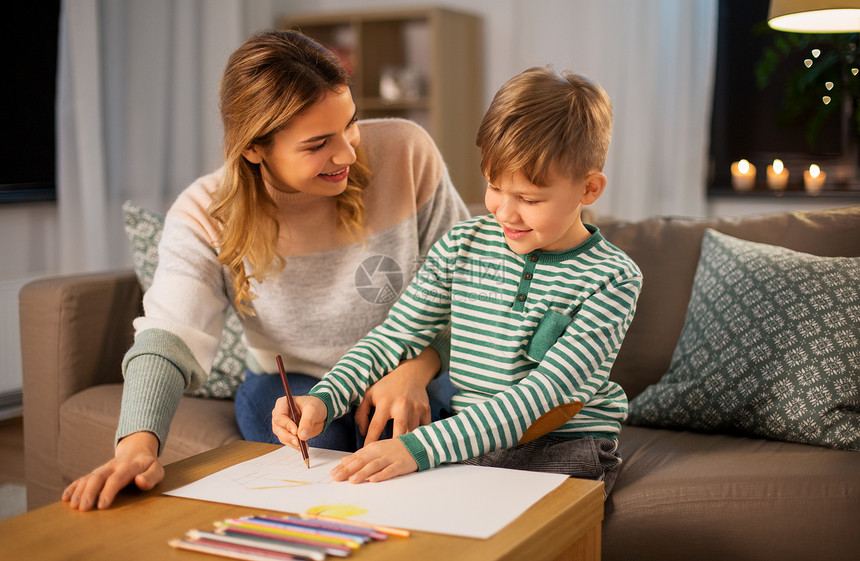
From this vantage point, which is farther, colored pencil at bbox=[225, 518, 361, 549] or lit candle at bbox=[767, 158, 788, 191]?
lit candle at bbox=[767, 158, 788, 191]

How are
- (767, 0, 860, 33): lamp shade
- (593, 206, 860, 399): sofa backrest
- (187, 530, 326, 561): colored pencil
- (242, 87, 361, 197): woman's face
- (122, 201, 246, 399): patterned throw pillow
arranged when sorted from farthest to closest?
1. (122, 201, 246, 399): patterned throw pillow
2. (767, 0, 860, 33): lamp shade
3. (593, 206, 860, 399): sofa backrest
4. (242, 87, 361, 197): woman's face
5. (187, 530, 326, 561): colored pencil

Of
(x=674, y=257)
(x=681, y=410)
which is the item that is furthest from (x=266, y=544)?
(x=674, y=257)

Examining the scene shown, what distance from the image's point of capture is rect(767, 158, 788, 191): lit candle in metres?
3.42

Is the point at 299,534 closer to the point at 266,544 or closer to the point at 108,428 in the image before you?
the point at 266,544

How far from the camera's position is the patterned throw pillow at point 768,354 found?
1521 mm

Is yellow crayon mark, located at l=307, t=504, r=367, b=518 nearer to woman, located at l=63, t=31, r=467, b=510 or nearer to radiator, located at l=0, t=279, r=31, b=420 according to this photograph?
woman, located at l=63, t=31, r=467, b=510

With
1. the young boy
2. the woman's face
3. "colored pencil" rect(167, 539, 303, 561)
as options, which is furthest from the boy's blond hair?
"colored pencil" rect(167, 539, 303, 561)

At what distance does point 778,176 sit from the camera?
3438 millimetres

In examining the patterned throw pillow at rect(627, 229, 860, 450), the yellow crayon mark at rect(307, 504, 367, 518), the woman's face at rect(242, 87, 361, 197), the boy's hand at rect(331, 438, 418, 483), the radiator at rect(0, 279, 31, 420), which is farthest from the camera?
the radiator at rect(0, 279, 31, 420)

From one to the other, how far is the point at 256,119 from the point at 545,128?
463 mm

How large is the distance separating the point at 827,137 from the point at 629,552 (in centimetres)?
257

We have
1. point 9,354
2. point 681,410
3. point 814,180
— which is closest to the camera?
point 681,410

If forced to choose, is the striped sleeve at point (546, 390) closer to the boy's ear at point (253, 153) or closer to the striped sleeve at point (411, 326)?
the striped sleeve at point (411, 326)

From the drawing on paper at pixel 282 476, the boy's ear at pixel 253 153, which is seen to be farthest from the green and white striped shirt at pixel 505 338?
the boy's ear at pixel 253 153
